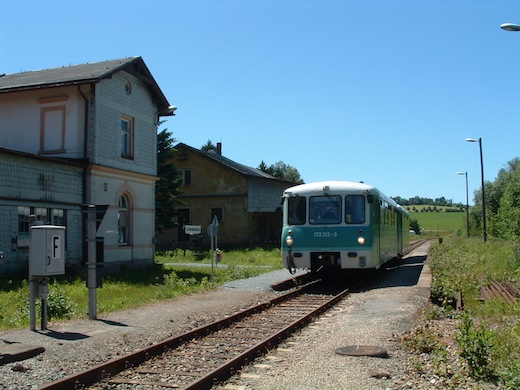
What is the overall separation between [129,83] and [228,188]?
19875 millimetres

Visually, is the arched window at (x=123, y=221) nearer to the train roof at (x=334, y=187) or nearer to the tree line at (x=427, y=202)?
the train roof at (x=334, y=187)

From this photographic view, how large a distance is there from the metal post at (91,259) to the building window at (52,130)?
10.7m

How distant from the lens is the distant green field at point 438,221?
99500mm

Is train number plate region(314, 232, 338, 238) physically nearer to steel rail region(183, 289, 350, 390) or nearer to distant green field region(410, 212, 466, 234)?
steel rail region(183, 289, 350, 390)

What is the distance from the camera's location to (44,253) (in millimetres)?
9312

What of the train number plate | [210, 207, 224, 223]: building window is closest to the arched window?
the train number plate

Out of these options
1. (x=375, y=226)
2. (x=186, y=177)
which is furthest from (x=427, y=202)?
(x=375, y=226)

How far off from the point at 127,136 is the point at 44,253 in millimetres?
14311

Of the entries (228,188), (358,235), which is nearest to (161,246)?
Answer: (228,188)

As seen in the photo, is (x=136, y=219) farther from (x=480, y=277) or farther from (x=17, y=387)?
(x=17, y=387)

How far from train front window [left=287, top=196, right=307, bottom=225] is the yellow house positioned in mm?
23618

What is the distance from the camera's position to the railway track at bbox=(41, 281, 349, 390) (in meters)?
6.46

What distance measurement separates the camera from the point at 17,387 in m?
6.16

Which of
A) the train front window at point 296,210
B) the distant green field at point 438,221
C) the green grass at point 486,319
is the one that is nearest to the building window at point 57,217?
the train front window at point 296,210
